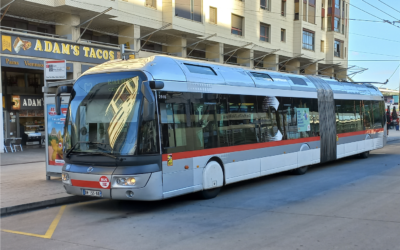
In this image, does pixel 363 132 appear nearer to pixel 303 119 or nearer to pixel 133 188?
pixel 303 119

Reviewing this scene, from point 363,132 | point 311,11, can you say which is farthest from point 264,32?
point 363,132

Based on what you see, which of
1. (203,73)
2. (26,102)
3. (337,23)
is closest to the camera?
(203,73)

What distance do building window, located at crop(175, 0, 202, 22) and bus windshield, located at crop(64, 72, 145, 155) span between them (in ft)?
61.1

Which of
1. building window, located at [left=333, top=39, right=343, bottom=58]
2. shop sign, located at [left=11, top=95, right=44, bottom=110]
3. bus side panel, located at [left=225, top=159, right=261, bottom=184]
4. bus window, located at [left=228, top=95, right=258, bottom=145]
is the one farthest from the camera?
building window, located at [left=333, top=39, right=343, bottom=58]

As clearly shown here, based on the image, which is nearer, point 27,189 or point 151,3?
point 27,189

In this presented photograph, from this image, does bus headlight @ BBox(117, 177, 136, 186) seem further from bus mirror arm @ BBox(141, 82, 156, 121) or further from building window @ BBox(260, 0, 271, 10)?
building window @ BBox(260, 0, 271, 10)

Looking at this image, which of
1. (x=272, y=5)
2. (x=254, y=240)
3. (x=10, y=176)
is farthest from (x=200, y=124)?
(x=272, y=5)

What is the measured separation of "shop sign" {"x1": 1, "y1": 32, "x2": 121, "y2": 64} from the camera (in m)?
18.9

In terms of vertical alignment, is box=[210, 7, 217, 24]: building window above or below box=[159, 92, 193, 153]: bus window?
above

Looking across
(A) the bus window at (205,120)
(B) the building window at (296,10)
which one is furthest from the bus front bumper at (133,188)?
(B) the building window at (296,10)

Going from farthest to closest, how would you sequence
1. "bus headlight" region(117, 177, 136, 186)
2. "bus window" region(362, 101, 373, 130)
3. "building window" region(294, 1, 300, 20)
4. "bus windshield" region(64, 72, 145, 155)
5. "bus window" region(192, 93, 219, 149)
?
"building window" region(294, 1, 300, 20) → "bus window" region(362, 101, 373, 130) → "bus window" region(192, 93, 219, 149) → "bus windshield" region(64, 72, 145, 155) → "bus headlight" region(117, 177, 136, 186)

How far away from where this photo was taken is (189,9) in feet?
87.8

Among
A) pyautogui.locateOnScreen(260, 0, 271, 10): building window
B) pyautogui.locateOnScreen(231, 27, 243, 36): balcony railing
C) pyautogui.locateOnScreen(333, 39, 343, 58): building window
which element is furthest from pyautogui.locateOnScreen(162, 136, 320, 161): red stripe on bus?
pyautogui.locateOnScreen(333, 39, 343, 58): building window

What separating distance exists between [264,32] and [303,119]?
2306 centimetres
